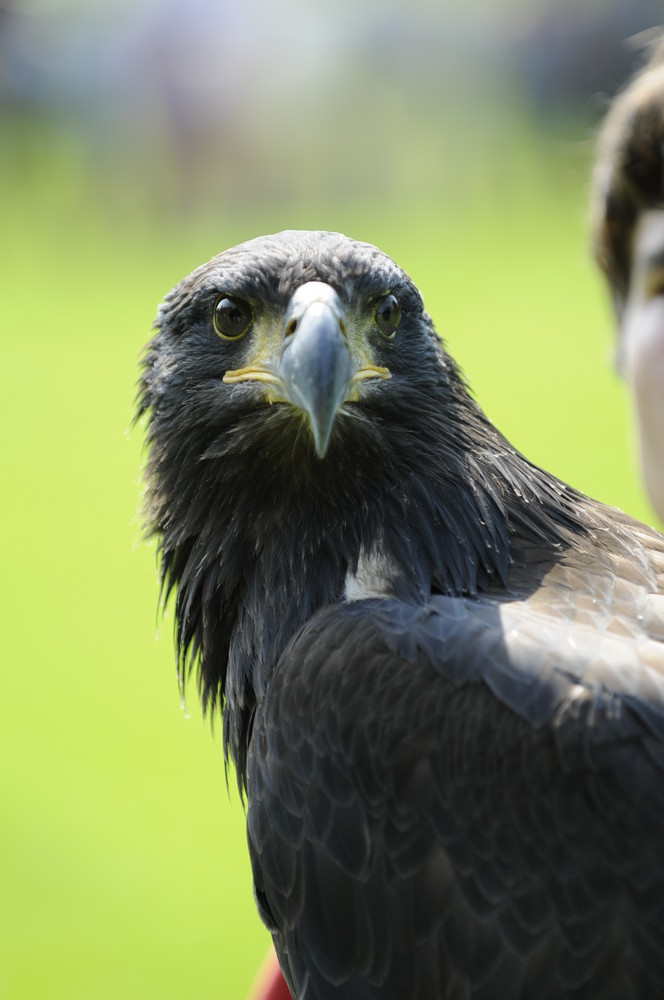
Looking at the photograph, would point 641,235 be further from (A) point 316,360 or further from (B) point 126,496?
(B) point 126,496

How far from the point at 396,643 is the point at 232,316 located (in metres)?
0.77

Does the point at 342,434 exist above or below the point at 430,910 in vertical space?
above

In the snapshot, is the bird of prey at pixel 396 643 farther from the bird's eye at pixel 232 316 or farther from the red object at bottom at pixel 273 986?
the red object at bottom at pixel 273 986

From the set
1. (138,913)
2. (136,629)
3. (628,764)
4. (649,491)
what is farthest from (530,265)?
(628,764)

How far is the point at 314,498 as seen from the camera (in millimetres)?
2482

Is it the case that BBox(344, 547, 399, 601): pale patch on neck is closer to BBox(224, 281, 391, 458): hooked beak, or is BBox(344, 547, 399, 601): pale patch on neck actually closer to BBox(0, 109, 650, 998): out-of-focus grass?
BBox(224, 281, 391, 458): hooked beak

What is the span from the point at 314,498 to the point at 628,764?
2.83 ft

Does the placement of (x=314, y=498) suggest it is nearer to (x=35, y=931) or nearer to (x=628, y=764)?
(x=628, y=764)

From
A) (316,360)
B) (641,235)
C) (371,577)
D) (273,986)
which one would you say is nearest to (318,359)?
(316,360)

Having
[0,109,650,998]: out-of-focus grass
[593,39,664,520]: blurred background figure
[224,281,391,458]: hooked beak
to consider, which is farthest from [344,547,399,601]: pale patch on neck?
[593,39,664,520]: blurred background figure

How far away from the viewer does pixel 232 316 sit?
7.90ft

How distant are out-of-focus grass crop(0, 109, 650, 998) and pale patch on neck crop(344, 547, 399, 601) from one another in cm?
58

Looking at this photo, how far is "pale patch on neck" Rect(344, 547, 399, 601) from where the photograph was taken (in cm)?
235

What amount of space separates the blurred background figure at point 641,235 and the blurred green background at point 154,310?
27.8 inches
